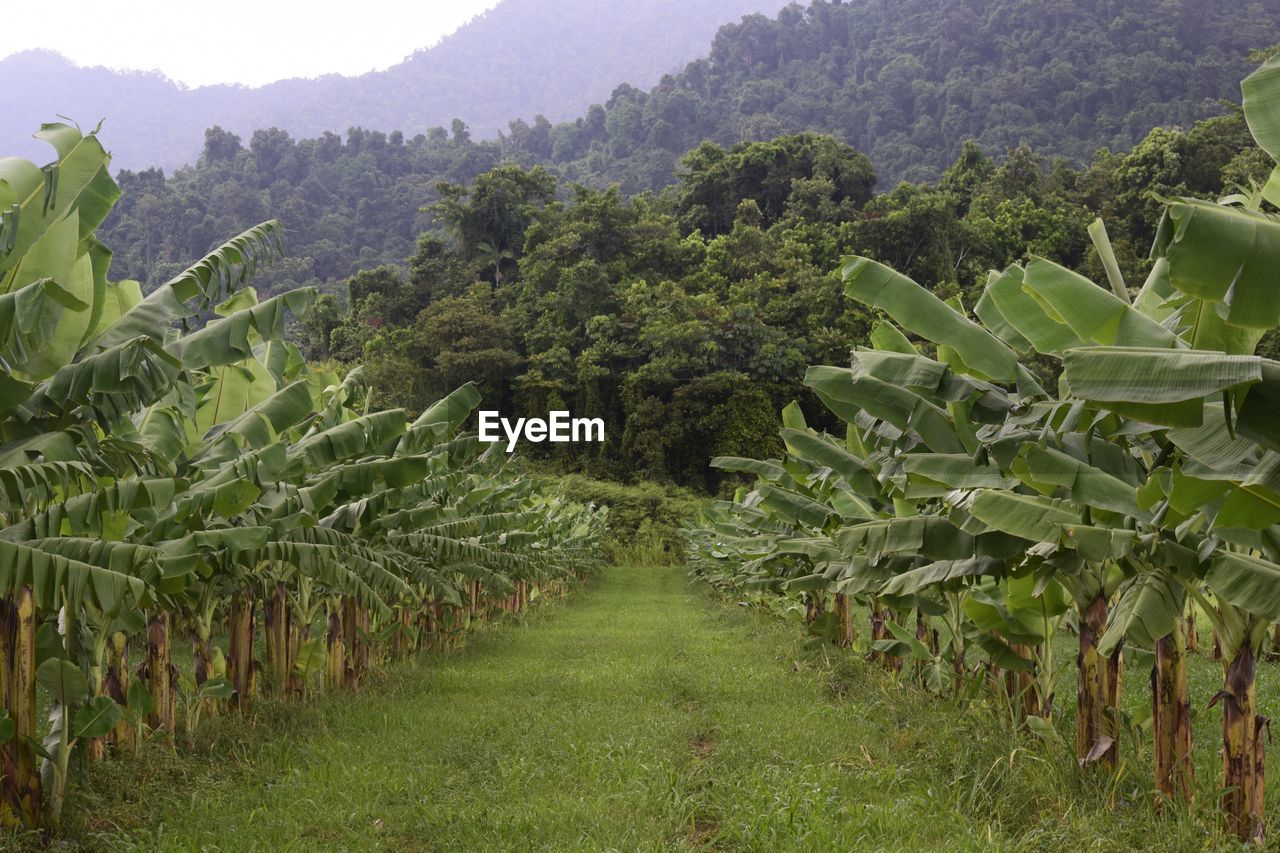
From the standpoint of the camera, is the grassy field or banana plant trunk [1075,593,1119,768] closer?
the grassy field

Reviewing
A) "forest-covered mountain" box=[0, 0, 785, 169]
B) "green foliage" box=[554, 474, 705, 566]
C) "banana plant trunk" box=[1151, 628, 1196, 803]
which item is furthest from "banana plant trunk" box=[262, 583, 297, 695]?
"forest-covered mountain" box=[0, 0, 785, 169]

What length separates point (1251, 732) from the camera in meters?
5.71

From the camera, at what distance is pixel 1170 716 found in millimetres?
6109

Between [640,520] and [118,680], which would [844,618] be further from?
[640,520]

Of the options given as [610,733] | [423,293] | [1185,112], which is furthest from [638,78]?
[610,733]

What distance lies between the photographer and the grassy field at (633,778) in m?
6.37

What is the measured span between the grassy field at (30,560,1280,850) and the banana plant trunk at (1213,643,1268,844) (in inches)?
6.8

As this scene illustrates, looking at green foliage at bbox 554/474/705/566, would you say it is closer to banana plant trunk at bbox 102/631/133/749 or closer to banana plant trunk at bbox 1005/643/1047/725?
banana plant trunk at bbox 1005/643/1047/725

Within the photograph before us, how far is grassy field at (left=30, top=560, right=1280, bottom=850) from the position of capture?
637cm

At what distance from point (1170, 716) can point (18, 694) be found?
20.9 feet

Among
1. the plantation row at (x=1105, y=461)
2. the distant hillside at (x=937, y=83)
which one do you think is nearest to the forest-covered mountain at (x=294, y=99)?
the distant hillside at (x=937, y=83)

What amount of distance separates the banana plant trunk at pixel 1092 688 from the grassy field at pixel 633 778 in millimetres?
168

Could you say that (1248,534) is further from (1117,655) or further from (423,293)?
(423,293)

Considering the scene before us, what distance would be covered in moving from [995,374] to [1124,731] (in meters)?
2.84
